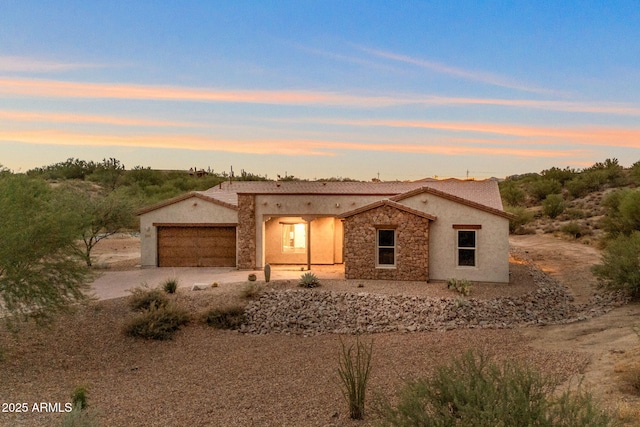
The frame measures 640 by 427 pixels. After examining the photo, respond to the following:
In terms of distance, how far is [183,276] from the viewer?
2206 cm

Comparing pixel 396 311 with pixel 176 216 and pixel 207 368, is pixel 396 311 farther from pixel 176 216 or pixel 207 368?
pixel 176 216

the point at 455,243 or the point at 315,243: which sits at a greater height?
the point at 455,243

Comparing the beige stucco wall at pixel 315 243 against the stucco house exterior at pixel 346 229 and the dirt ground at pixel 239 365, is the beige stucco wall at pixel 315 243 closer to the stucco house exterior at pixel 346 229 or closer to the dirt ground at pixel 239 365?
the stucco house exterior at pixel 346 229

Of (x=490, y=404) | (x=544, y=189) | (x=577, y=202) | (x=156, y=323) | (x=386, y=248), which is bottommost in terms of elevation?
(x=156, y=323)

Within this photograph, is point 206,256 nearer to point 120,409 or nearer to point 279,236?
point 279,236

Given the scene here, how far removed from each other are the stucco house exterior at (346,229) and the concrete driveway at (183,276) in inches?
29.9

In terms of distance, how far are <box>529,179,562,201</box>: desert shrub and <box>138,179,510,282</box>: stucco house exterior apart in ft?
107

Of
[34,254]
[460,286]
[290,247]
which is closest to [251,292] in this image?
[34,254]

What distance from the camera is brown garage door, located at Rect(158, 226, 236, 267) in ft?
81.3

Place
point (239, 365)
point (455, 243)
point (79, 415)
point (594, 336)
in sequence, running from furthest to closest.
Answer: point (455, 243), point (594, 336), point (239, 365), point (79, 415)

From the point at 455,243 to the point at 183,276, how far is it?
11.4 metres

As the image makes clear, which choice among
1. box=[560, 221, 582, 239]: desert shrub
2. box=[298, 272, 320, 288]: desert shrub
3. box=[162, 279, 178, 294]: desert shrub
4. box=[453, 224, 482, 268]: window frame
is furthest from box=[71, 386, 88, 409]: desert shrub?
box=[560, 221, 582, 239]: desert shrub

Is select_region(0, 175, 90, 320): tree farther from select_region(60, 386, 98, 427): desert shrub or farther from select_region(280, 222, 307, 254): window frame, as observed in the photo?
select_region(280, 222, 307, 254): window frame

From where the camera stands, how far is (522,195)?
178 ft
